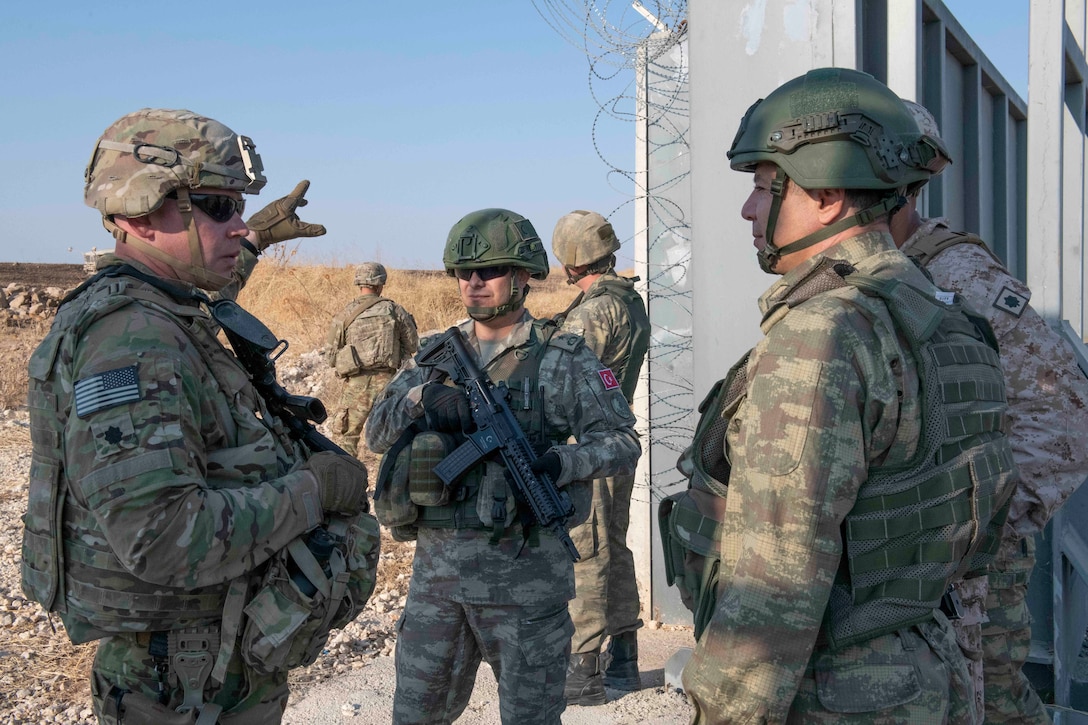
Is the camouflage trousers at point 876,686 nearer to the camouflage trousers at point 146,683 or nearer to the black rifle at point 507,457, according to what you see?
the camouflage trousers at point 146,683

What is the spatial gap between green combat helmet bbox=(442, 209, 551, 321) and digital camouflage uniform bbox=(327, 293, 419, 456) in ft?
20.3

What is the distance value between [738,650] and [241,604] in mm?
1101

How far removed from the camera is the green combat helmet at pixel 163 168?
6.76 feet

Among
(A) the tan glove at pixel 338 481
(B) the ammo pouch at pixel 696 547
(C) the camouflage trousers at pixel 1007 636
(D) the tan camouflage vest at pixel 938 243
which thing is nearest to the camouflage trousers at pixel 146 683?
(A) the tan glove at pixel 338 481

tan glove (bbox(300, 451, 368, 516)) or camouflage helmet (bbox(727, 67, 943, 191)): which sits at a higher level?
camouflage helmet (bbox(727, 67, 943, 191))

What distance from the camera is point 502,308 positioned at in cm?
323

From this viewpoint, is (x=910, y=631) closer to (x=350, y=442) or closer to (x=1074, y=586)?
(x=1074, y=586)

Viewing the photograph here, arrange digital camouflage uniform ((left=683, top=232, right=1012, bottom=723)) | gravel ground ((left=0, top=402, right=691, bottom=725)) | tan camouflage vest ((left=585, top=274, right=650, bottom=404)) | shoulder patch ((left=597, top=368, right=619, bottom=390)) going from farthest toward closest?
1. tan camouflage vest ((left=585, top=274, right=650, bottom=404))
2. gravel ground ((left=0, top=402, right=691, bottom=725))
3. shoulder patch ((left=597, top=368, right=619, bottom=390))
4. digital camouflage uniform ((left=683, top=232, right=1012, bottom=723))

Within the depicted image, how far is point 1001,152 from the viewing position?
6.05m


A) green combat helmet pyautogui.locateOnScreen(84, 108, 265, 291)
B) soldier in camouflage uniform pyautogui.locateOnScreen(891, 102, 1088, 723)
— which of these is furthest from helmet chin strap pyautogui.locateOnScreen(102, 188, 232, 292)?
soldier in camouflage uniform pyautogui.locateOnScreen(891, 102, 1088, 723)

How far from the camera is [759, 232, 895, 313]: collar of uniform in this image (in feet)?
5.74

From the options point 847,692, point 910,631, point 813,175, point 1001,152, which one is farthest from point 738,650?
point 1001,152

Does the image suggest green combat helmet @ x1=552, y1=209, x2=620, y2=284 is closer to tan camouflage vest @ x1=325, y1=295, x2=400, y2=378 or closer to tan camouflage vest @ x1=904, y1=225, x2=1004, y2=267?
tan camouflage vest @ x1=904, y1=225, x2=1004, y2=267

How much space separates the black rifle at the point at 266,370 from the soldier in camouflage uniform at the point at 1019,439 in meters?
1.70
